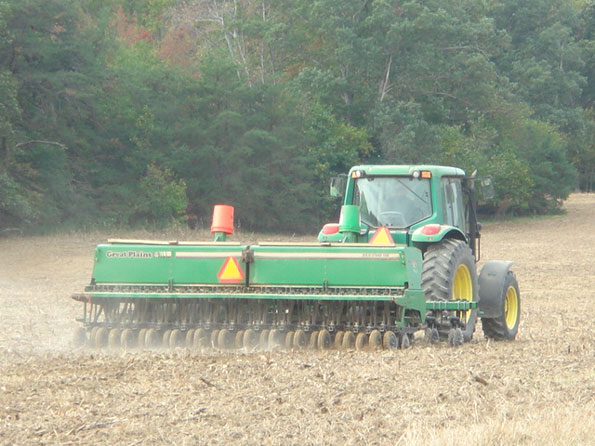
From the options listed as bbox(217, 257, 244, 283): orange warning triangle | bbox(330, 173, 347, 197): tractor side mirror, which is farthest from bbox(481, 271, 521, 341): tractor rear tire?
bbox(217, 257, 244, 283): orange warning triangle

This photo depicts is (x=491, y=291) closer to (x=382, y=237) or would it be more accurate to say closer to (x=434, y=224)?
(x=434, y=224)

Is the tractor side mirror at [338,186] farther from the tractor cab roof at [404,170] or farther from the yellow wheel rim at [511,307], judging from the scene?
the yellow wheel rim at [511,307]

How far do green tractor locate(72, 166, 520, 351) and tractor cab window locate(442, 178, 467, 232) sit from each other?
0.39 meters

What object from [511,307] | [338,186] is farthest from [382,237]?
[511,307]

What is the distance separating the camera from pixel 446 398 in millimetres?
6895

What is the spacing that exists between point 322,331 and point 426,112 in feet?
123

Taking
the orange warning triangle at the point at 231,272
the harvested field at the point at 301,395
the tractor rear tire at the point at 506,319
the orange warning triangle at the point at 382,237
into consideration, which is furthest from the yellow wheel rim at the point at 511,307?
the orange warning triangle at the point at 231,272

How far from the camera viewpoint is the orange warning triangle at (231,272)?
9.88 meters

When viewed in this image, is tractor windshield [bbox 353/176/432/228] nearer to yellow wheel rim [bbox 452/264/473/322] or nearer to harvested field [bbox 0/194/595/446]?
yellow wheel rim [bbox 452/264/473/322]

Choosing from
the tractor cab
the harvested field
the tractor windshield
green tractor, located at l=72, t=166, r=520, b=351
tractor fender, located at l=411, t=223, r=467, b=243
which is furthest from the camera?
the tractor windshield

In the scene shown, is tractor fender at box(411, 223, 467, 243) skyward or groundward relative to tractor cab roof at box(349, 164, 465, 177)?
groundward

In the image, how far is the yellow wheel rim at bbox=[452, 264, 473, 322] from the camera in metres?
10.6

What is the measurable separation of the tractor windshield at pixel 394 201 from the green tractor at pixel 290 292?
0.67 ft

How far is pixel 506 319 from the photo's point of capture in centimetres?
1167
